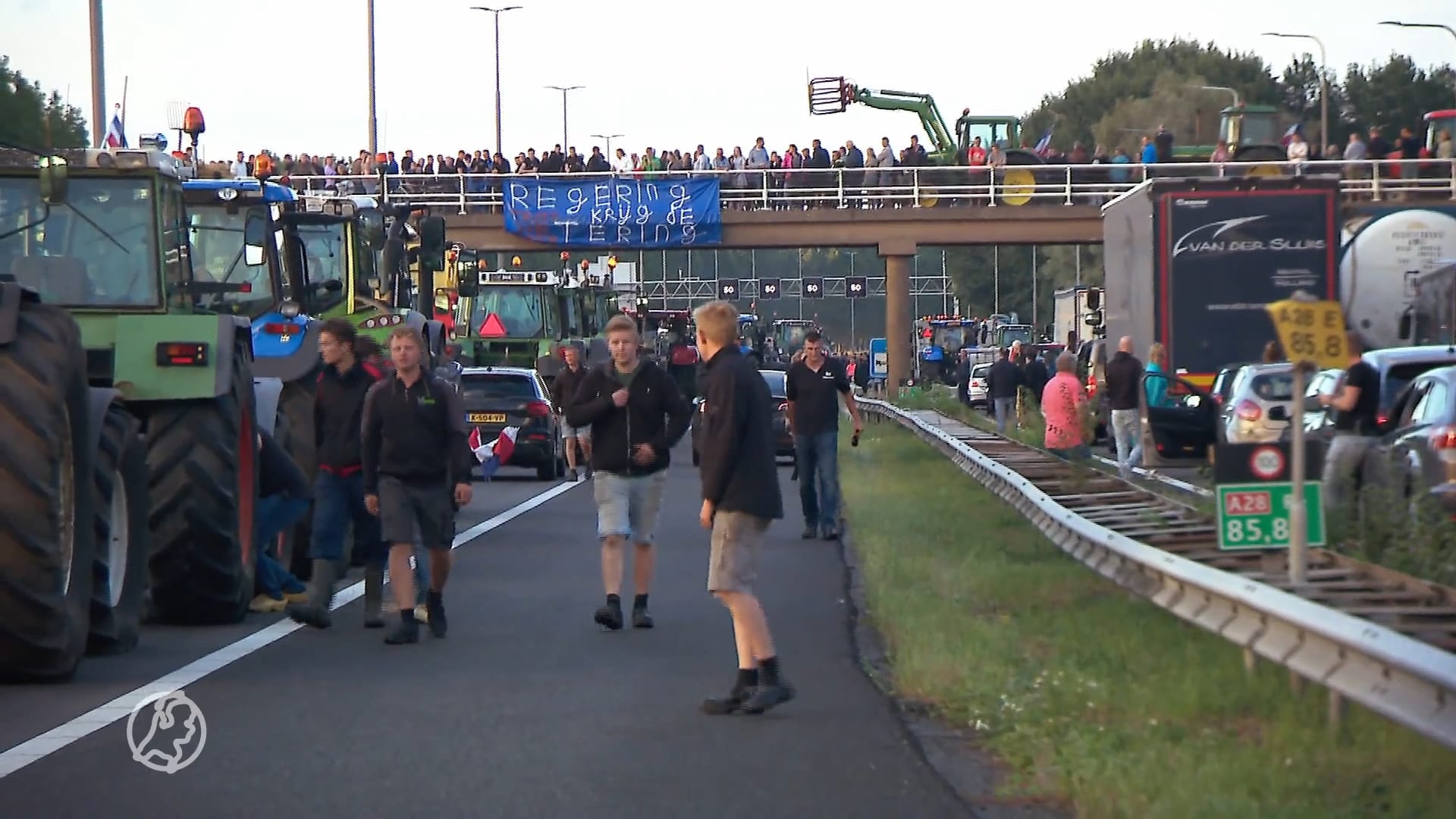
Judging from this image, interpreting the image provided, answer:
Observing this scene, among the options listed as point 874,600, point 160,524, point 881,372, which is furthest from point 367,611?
point 881,372

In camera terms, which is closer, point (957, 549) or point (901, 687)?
point (901, 687)

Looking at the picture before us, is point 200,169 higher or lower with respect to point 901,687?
higher

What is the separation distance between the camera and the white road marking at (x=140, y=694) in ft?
27.4

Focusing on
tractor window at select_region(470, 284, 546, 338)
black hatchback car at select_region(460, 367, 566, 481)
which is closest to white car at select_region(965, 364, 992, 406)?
A: tractor window at select_region(470, 284, 546, 338)

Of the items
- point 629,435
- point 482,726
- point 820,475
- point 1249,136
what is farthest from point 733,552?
point 1249,136

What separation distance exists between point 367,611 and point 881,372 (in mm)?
44951

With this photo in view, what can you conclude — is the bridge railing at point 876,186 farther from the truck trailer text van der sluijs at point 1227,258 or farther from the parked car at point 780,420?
the truck trailer text van der sluijs at point 1227,258

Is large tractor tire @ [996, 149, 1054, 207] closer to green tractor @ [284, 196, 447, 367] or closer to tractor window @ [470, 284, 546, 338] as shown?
tractor window @ [470, 284, 546, 338]

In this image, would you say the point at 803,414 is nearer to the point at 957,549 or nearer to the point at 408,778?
the point at 957,549

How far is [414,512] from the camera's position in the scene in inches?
486

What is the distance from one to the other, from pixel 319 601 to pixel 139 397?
158 centimetres

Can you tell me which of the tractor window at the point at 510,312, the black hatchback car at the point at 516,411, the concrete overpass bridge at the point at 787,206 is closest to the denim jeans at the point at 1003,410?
the tractor window at the point at 510,312

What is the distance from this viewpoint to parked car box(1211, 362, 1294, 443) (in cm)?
2303

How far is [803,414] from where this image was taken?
19531mm
